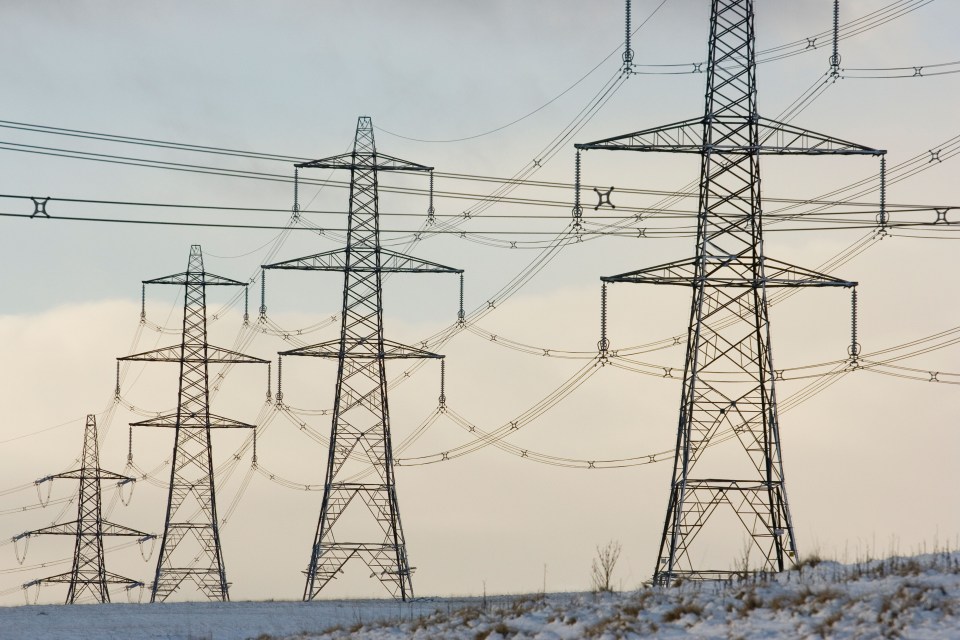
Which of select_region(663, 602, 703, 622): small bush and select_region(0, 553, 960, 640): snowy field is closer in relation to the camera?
select_region(0, 553, 960, 640): snowy field

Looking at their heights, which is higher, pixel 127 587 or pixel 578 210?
pixel 578 210

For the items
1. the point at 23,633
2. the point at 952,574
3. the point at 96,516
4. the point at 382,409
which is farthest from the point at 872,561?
the point at 96,516

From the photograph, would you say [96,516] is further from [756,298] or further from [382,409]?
[756,298]

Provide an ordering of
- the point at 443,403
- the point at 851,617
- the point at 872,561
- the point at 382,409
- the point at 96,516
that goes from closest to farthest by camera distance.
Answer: the point at 851,617 < the point at 872,561 < the point at 382,409 < the point at 443,403 < the point at 96,516

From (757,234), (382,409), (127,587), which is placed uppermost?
(757,234)

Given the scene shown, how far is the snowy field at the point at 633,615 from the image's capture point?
2405 cm

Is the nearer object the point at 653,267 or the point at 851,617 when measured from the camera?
the point at 851,617

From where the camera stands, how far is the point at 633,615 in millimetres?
27359

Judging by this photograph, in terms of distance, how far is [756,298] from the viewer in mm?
40219

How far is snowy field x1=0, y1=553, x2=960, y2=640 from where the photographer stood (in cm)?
2405

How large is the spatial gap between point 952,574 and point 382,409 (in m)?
27.5

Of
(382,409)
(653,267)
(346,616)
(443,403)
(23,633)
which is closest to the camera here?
(23,633)

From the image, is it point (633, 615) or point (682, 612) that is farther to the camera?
point (633, 615)

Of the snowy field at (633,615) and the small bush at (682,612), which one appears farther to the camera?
the small bush at (682,612)
